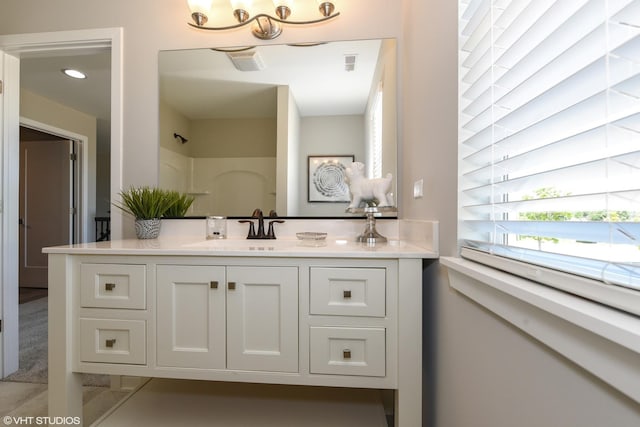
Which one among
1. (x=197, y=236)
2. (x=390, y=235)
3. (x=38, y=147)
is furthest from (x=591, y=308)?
→ (x=38, y=147)

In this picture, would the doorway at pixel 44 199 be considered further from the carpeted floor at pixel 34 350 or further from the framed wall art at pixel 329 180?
the framed wall art at pixel 329 180

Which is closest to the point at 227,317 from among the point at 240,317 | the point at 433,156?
the point at 240,317

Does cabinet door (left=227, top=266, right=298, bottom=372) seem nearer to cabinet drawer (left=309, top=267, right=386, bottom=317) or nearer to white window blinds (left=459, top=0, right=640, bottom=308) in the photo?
cabinet drawer (left=309, top=267, right=386, bottom=317)

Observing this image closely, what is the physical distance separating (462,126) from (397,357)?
79cm

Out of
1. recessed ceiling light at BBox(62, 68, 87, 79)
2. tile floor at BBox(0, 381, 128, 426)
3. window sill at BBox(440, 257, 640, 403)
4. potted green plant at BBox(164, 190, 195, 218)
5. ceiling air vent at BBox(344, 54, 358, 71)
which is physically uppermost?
recessed ceiling light at BBox(62, 68, 87, 79)

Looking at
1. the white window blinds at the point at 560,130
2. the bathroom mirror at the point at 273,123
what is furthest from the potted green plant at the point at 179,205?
the white window blinds at the point at 560,130

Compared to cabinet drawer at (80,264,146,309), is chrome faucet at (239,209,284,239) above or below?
above

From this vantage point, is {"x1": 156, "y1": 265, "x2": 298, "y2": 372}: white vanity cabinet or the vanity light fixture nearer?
{"x1": 156, "y1": 265, "x2": 298, "y2": 372}: white vanity cabinet

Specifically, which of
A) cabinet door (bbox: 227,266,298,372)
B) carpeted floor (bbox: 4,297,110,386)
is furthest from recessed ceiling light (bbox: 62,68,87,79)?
cabinet door (bbox: 227,266,298,372)

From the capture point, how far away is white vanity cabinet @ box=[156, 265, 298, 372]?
107cm

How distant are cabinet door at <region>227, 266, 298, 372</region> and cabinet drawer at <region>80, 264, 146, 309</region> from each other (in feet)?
1.16

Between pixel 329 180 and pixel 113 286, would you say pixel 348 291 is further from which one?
pixel 113 286

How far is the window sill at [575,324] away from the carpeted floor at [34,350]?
212 cm

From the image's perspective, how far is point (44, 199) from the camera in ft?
13.3
